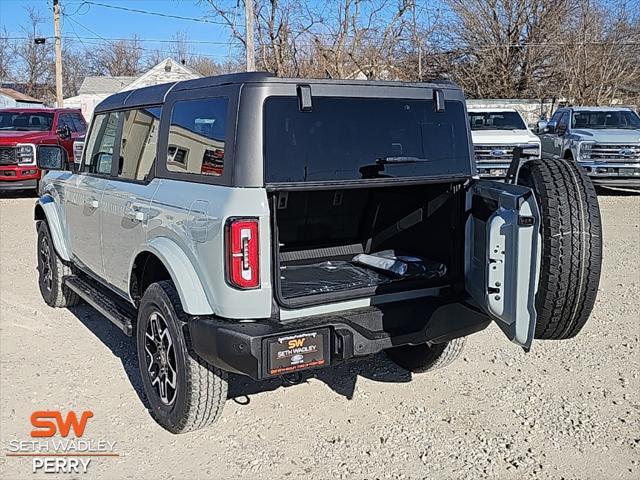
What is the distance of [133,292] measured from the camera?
4434mm

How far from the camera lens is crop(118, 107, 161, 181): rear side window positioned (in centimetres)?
420

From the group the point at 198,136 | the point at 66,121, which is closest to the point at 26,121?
the point at 66,121

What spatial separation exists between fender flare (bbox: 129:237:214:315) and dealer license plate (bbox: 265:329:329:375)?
1.36 feet

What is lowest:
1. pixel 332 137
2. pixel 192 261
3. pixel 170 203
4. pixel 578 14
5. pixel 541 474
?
pixel 541 474

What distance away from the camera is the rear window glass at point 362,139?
11.1 ft

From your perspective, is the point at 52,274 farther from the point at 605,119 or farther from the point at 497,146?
the point at 605,119

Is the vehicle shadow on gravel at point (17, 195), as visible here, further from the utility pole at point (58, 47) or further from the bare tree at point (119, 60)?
the bare tree at point (119, 60)

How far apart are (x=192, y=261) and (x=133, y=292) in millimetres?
1098

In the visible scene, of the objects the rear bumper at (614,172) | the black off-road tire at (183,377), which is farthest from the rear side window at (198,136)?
the rear bumper at (614,172)

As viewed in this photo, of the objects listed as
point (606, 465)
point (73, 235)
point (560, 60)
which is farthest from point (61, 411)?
point (560, 60)

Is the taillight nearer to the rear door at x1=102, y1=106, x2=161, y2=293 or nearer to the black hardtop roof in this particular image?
the black hardtop roof

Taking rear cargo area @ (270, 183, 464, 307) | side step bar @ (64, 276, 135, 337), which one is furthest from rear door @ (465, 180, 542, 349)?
side step bar @ (64, 276, 135, 337)

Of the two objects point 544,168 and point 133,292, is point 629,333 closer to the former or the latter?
point 544,168

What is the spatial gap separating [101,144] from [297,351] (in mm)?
2710
